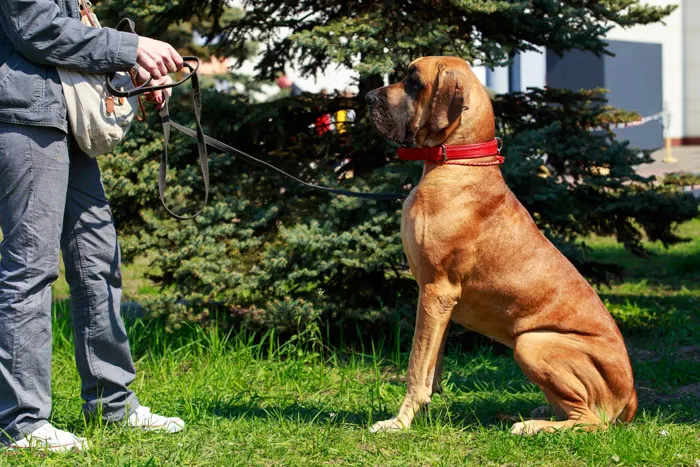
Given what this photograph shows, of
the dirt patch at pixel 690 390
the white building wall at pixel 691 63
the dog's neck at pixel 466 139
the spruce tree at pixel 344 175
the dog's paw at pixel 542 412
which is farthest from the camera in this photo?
the white building wall at pixel 691 63

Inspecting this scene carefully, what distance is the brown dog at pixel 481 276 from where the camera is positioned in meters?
3.26

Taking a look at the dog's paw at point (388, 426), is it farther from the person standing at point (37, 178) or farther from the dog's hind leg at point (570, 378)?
the person standing at point (37, 178)

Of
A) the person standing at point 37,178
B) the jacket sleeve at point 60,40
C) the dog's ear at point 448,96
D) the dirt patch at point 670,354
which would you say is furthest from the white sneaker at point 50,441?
the dirt patch at point 670,354

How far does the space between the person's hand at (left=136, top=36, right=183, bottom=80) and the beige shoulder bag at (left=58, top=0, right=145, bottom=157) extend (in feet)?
0.52

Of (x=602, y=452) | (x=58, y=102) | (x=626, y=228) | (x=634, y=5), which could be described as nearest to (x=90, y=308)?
(x=58, y=102)

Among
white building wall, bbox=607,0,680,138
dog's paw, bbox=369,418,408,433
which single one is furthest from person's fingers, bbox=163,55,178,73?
white building wall, bbox=607,0,680,138

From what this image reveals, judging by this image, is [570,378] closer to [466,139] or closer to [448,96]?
[466,139]

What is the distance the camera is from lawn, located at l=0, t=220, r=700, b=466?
10.1 feet

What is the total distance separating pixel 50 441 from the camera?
3084mm

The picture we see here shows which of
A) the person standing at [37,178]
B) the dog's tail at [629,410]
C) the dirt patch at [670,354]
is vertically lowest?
the dirt patch at [670,354]

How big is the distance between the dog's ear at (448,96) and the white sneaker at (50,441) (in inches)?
77.9

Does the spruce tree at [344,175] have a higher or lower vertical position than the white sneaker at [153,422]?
higher

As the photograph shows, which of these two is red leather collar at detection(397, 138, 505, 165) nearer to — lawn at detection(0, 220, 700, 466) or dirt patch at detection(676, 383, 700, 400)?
lawn at detection(0, 220, 700, 466)

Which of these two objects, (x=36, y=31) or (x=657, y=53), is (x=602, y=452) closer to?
(x=36, y=31)
